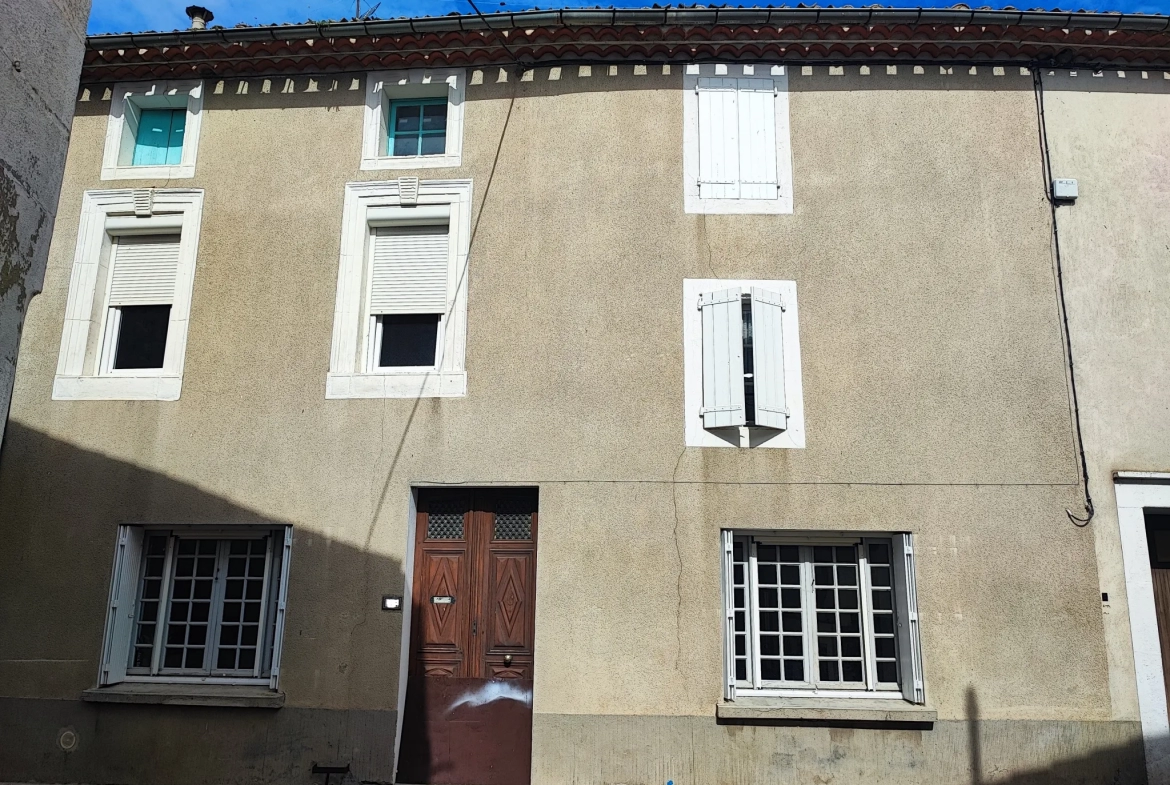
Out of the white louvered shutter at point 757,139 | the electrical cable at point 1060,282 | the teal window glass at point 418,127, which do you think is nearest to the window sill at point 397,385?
the teal window glass at point 418,127

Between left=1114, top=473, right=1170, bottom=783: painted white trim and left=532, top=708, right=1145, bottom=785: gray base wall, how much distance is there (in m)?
0.13

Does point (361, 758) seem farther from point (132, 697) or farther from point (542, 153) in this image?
point (542, 153)

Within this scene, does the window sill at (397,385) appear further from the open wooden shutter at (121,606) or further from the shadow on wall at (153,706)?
the open wooden shutter at (121,606)

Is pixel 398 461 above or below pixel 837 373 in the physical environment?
below

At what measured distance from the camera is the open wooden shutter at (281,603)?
7.08 m

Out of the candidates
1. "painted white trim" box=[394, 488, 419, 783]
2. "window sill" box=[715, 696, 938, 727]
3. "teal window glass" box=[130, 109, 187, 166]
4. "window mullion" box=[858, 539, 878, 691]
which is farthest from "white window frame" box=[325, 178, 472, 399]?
"window mullion" box=[858, 539, 878, 691]

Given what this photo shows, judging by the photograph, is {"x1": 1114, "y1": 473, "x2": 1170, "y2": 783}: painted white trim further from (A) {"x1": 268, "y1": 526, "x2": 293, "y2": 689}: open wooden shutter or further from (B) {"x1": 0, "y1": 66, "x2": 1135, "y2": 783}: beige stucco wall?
(A) {"x1": 268, "y1": 526, "x2": 293, "y2": 689}: open wooden shutter

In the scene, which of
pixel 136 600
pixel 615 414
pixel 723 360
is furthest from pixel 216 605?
pixel 723 360

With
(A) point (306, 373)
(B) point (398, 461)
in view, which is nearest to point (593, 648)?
(B) point (398, 461)

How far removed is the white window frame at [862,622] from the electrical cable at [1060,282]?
1426 millimetres

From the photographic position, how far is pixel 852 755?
6.69 meters

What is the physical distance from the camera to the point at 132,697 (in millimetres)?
7043

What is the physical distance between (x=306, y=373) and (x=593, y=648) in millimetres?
3379

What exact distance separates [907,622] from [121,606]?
21.2ft
